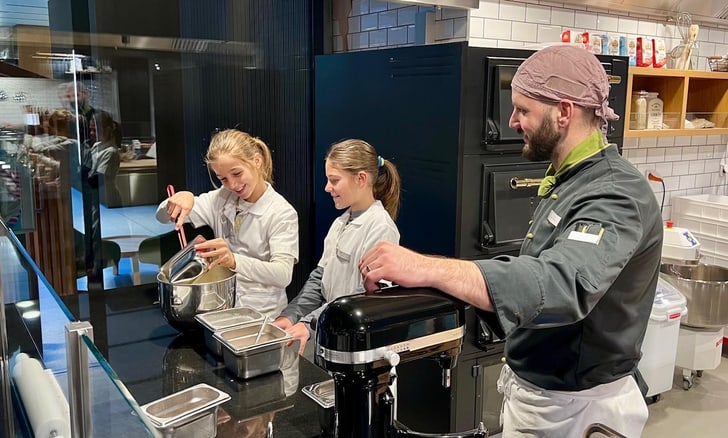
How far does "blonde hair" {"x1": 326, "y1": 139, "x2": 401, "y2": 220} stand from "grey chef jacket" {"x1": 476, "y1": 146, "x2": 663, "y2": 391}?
934 millimetres

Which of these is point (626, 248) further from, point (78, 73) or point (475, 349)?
point (78, 73)

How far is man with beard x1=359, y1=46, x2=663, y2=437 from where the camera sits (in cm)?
121

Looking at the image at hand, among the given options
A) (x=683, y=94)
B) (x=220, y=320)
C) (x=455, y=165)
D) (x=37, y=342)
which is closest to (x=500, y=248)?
(x=455, y=165)

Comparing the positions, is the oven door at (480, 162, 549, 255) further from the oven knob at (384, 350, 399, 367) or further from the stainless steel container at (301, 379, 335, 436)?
the oven knob at (384, 350, 399, 367)

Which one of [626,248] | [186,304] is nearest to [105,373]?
[186,304]

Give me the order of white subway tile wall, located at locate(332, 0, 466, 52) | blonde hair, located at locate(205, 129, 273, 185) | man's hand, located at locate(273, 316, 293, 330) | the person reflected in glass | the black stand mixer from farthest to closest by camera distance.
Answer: white subway tile wall, located at locate(332, 0, 466, 52) → the person reflected in glass → blonde hair, located at locate(205, 129, 273, 185) → man's hand, located at locate(273, 316, 293, 330) → the black stand mixer

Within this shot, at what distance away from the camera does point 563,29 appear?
357cm

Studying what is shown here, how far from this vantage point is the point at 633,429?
175 cm

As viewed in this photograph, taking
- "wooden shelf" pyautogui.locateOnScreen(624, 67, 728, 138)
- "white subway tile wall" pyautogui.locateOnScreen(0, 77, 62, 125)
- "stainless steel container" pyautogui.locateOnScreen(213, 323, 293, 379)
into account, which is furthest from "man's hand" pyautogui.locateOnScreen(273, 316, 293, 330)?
"wooden shelf" pyautogui.locateOnScreen(624, 67, 728, 138)

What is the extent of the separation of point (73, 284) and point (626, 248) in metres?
2.73

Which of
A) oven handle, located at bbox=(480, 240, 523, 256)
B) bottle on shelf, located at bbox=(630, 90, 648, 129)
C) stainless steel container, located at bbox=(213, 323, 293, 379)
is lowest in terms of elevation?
stainless steel container, located at bbox=(213, 323, 293, 379)

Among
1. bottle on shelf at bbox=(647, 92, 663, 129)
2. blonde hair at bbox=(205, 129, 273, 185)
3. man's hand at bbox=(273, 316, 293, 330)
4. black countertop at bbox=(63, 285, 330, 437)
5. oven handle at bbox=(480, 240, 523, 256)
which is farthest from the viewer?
bottle on shelf at bbox=(647, 92, 663, 129)

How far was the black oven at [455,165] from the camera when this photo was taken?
8.71 feet

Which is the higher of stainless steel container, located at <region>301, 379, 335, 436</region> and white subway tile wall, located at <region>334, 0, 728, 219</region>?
white subway tile wall, located at <region>334, 0, 728, 219</region>
